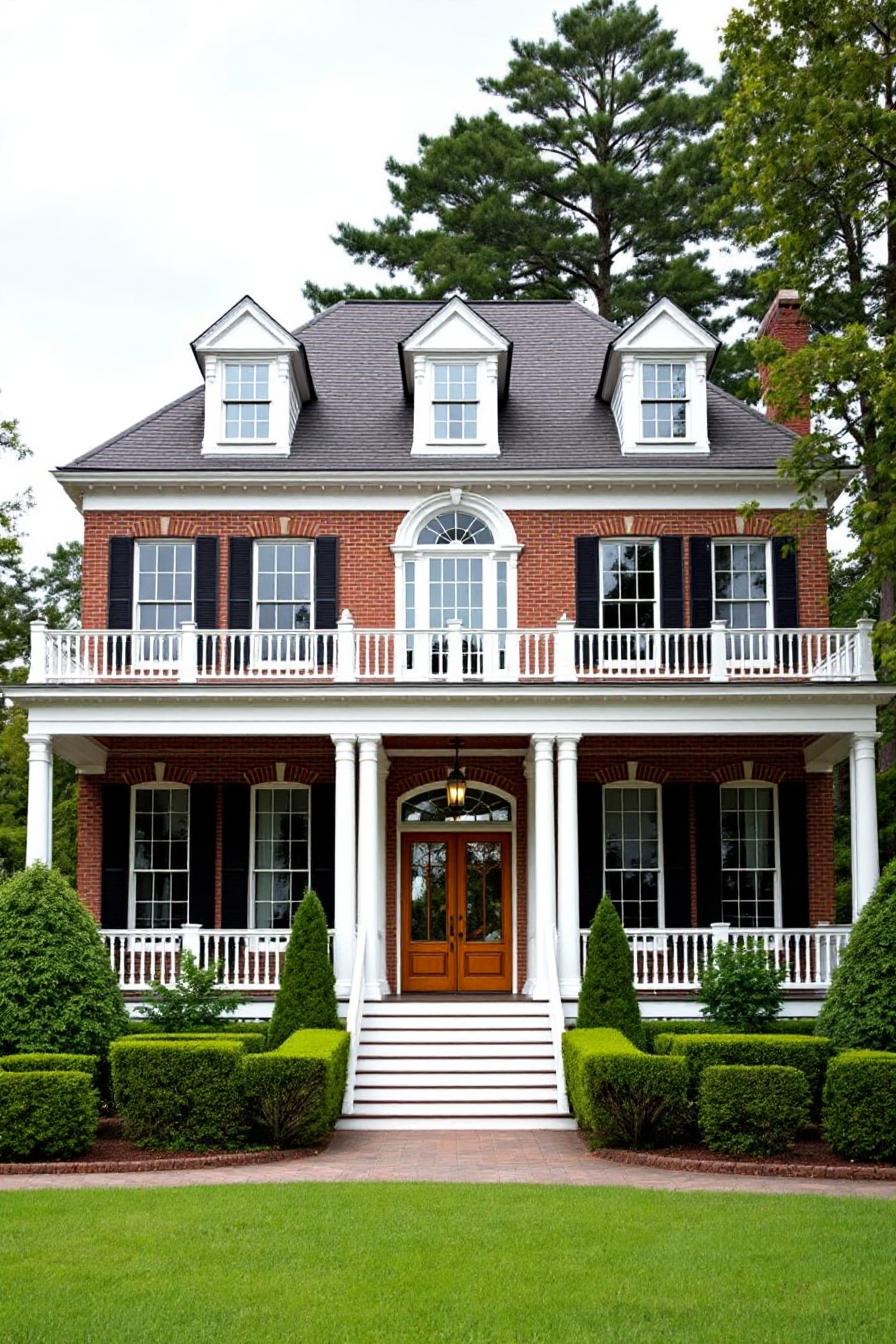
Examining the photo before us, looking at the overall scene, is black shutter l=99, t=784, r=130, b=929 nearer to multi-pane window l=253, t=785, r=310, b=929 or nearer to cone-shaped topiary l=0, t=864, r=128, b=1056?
multi-pane window l=253, t=785, r=310, b=929

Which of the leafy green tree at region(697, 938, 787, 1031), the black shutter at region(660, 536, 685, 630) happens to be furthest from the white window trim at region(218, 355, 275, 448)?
the leafy green tree at region(697, 938, 787, 1031)

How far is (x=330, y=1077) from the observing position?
1642 centimetres

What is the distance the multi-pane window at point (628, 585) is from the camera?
80.2ft

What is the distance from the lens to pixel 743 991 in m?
20.0

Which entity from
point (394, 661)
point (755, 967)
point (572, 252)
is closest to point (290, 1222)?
point (755, 967)

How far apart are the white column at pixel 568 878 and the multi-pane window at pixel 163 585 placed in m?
6.53

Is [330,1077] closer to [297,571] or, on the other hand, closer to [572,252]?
[297,571]

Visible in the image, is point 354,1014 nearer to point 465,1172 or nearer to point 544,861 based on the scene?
point 544,861

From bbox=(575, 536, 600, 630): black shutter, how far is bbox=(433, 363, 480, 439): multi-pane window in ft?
8.67

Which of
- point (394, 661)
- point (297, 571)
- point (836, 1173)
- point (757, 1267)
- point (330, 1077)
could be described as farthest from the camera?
point (297, 571)

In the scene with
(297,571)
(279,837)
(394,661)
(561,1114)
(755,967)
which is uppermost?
(297,571)

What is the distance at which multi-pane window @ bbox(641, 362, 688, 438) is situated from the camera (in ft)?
82.7

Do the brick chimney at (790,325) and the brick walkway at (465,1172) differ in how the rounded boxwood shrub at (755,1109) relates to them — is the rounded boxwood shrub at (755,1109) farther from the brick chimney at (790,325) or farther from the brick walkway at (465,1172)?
the brick chimney at (790,325)

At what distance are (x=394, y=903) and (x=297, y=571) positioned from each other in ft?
17.4
